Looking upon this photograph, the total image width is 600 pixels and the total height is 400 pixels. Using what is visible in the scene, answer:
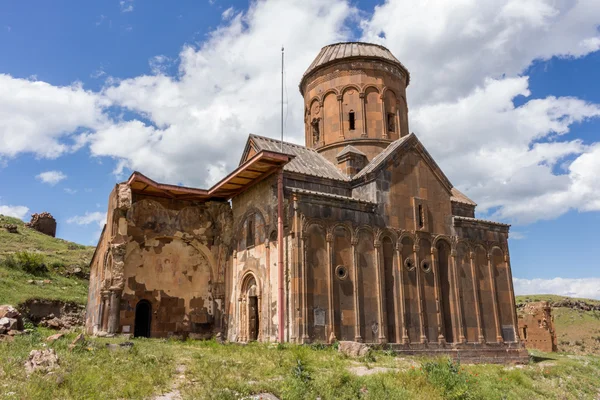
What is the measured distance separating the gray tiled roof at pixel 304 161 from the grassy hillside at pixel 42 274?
13.5 meters

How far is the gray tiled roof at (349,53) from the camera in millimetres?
21312

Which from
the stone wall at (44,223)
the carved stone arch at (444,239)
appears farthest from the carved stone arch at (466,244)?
the stone wall at (44,223)

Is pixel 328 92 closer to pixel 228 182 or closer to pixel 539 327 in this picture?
pixel 228 182

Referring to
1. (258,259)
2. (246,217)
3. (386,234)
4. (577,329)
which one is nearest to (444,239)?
(386,234)

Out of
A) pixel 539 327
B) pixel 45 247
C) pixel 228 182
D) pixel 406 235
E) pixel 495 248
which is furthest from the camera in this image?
pixel 45 247

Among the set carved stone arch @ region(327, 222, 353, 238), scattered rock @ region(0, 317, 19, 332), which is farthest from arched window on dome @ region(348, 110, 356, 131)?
scattered rock @ region(0, 317, 19, 332)

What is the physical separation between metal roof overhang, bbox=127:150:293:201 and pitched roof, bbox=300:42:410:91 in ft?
24.1

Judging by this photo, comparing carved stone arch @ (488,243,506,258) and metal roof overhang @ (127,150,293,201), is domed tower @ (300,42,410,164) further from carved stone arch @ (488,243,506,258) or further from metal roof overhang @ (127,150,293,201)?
carved stone arch @ (488,243,506,258)

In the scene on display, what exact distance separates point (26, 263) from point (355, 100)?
2057 centimetres

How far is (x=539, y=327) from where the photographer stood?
24281mm

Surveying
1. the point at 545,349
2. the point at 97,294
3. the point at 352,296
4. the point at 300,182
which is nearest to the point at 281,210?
the point at 300,182

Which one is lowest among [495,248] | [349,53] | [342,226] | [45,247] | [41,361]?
[41,361]

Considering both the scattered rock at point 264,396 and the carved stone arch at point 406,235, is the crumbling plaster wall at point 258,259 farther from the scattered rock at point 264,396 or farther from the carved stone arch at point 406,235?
the scattered rock at point 264,396

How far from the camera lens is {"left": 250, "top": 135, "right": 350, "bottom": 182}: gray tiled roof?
57.4ft
